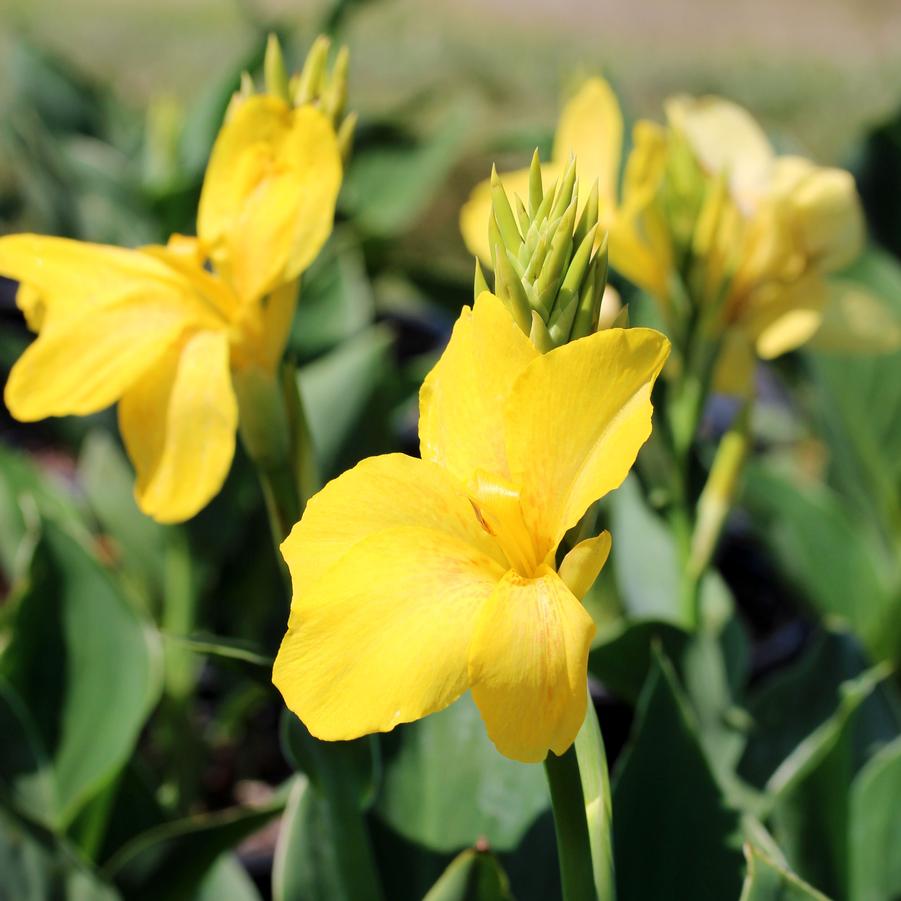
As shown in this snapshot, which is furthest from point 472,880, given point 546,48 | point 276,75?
point 546,48

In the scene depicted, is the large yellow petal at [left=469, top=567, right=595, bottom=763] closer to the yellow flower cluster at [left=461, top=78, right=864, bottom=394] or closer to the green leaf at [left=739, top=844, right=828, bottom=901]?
the green leaf at [left=739, top=844, right=828, bottom=901]

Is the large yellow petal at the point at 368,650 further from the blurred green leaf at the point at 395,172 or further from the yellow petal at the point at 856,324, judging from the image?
the blurred green leaf at the point at 395,172

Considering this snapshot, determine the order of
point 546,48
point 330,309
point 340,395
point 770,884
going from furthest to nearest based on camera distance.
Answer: point 546,48 < point 330,309 < point 340,395 < point 770,884

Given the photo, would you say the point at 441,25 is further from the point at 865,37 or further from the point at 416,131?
the point at 416,131

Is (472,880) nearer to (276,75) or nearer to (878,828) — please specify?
(878,828)

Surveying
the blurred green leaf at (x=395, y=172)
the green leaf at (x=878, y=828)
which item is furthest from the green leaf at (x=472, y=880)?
the blurred green leaf at (x=395, y=172)

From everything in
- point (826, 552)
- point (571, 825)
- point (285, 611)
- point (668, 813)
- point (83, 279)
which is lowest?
point (285, 611)

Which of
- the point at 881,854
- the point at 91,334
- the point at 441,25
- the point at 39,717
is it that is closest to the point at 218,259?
the point at 91,334
